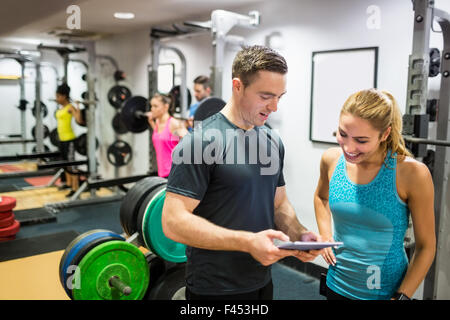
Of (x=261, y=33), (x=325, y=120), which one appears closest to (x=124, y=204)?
(x=325, y=120)

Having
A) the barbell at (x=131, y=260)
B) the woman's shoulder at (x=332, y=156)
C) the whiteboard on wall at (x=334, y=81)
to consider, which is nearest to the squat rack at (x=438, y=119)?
the whiteboard on wall at (x=334, y=81)

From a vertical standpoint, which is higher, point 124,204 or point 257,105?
point 257,105

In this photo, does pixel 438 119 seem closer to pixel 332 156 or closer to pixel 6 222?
pixel 332 156

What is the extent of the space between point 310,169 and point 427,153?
3.24 feet

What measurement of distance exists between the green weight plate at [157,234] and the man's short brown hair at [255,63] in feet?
3.59

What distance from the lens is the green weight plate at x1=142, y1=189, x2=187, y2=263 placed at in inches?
75.2

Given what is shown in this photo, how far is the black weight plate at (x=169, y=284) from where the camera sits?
2000 mm

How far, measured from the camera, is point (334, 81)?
2.77 metres

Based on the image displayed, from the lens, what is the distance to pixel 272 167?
1078 millimetres

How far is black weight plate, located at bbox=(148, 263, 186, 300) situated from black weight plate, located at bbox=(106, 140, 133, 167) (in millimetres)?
3386

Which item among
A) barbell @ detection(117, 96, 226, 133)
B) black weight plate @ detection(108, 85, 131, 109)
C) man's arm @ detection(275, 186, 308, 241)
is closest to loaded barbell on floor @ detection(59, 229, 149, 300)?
man's arm @ detection(275, 186, 308, 241)

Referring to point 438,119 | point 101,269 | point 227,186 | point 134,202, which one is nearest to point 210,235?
point 227,186

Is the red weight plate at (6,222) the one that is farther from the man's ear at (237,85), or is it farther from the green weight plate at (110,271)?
the man's ear at (237,85)

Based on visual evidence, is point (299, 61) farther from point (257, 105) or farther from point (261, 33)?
point (257, 105)
